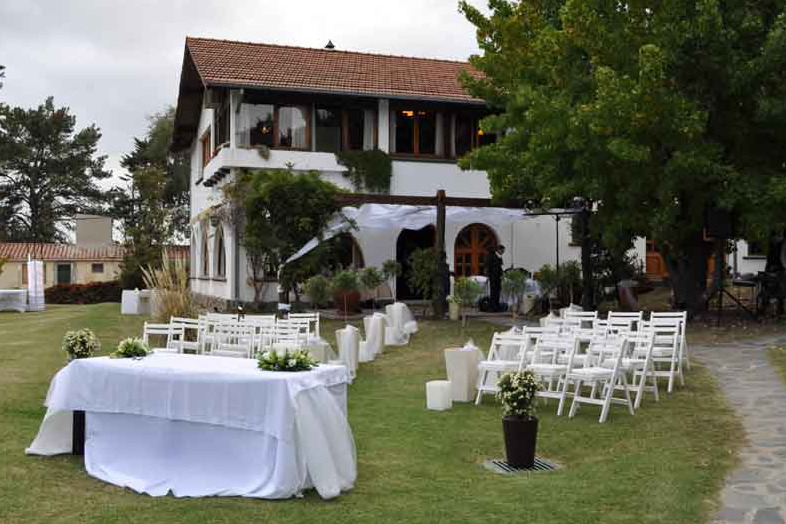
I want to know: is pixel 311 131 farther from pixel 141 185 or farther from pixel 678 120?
pixel 141 185

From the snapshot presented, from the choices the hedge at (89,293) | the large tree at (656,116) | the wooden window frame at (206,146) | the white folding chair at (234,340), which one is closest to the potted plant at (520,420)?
the white folding chair at (234,340)

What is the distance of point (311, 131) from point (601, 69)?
10601 millimetres

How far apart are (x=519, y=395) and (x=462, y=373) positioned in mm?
3088

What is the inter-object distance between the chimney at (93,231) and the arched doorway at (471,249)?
3271 centimetres

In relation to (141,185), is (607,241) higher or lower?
lower

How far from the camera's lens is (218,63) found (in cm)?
2356

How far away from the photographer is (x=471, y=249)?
24.6 m

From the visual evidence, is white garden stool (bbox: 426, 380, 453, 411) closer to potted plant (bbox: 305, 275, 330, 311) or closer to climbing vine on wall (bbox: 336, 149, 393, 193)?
potted plant (bbox: 305, 275, 330, 311)

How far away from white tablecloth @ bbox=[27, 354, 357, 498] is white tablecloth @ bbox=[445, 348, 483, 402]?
3.55m

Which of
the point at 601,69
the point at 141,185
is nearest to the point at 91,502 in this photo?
the point at 601,69

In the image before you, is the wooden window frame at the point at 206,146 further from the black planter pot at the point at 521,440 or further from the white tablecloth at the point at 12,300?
the black planter pot at the point at 521,440

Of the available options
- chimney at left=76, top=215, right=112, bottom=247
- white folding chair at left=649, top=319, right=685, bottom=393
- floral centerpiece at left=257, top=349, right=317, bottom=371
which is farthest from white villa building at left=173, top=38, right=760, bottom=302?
chimney at left=76, top=215, right=112, bottom=247

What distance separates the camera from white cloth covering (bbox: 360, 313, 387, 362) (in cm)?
1402

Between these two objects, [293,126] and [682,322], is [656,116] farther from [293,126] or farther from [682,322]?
[293,126]
